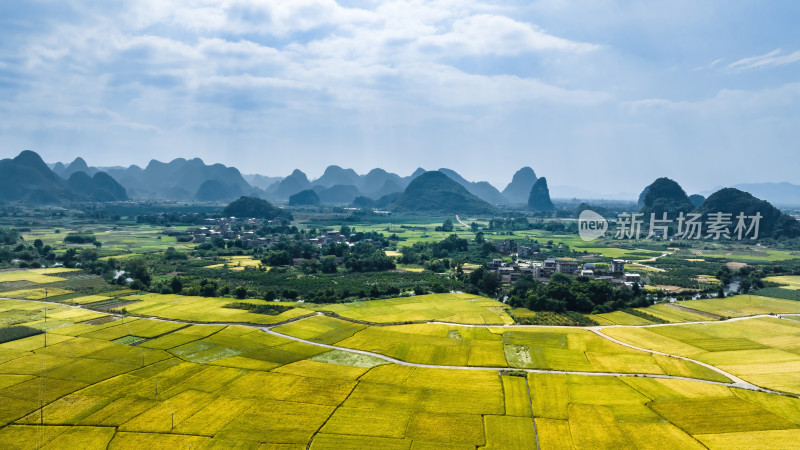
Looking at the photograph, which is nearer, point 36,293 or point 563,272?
point 36,293

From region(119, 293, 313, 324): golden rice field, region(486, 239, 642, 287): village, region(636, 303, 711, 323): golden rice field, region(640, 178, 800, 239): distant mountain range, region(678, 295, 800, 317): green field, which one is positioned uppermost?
region(640, 178, 800, 239): distant mountain range

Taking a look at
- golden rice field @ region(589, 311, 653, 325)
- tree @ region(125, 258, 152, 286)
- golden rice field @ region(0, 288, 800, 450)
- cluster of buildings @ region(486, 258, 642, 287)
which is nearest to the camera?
golden rice field @ region(0, 288, 800, 450)

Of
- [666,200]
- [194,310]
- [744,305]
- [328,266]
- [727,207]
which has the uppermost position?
A: [666,200]

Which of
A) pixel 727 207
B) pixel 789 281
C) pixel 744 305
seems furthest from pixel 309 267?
pixel 727 207

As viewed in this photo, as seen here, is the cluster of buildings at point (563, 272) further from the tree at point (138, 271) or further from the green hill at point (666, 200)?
the green hill at point (666, 200)

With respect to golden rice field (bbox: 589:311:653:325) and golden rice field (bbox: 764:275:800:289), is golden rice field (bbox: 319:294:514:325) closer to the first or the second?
golden rice field (bbox: 589:311:653:325)

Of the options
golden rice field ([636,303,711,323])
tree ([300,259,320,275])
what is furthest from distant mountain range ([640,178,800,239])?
tree ([300,259,320,275])

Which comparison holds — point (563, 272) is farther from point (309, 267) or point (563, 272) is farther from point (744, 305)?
point (309, 267)

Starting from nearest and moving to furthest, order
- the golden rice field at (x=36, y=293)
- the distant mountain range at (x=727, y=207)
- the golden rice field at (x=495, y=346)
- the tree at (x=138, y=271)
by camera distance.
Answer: the golden rice field at (x=495, y=346), the golden rice field at (x=36, y=293), the tree at (x=138, y=271), the distant mountain range at (x=727, y=207)

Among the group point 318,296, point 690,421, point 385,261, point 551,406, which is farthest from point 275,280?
point 690,421

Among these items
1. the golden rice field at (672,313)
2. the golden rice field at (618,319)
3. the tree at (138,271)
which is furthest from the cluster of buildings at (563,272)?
the tree at (138,271)

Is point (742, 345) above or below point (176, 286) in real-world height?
above
